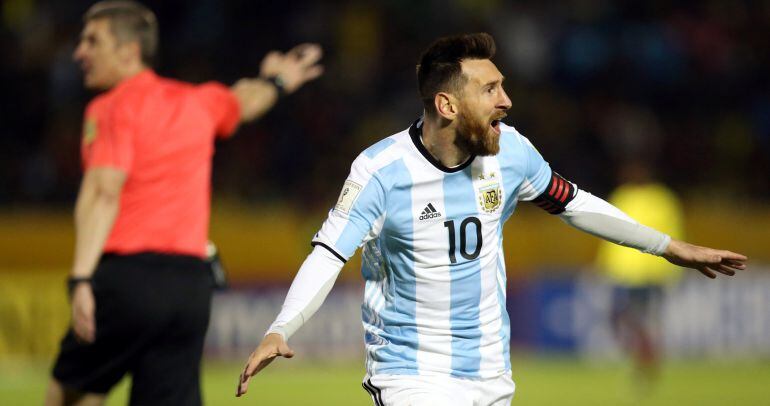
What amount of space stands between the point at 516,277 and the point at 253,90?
29.4 ft

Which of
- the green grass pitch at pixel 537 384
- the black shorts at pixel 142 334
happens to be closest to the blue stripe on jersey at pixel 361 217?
the black shorts at pixel 142 334

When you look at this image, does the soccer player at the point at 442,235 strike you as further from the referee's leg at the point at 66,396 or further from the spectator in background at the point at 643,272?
the spectator in background at the point at 643,272

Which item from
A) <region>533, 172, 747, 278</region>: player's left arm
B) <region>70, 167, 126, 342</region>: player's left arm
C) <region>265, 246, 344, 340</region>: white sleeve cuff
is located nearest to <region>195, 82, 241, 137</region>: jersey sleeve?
<region>70, 167, 126, 342</region>: player's left arm

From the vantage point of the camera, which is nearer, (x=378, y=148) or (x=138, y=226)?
(x=378, y=148)

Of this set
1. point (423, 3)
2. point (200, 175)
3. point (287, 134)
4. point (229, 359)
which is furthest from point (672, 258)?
point (423, 3)

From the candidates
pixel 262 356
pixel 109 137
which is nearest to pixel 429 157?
pixel 262 356

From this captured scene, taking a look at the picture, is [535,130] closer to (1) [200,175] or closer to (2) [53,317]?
(2) [53,317]

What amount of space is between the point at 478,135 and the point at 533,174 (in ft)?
1.23

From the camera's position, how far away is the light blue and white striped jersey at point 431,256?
16.5 feet

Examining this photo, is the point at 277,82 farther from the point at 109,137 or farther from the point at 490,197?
the point at 490,197

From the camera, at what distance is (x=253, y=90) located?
6.23 meters

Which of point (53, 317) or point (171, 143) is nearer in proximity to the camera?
point (171, 143)

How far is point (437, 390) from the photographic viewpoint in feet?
16.3

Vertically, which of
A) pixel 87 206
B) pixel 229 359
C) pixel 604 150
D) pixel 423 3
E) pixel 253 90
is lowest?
pixel 229 359
